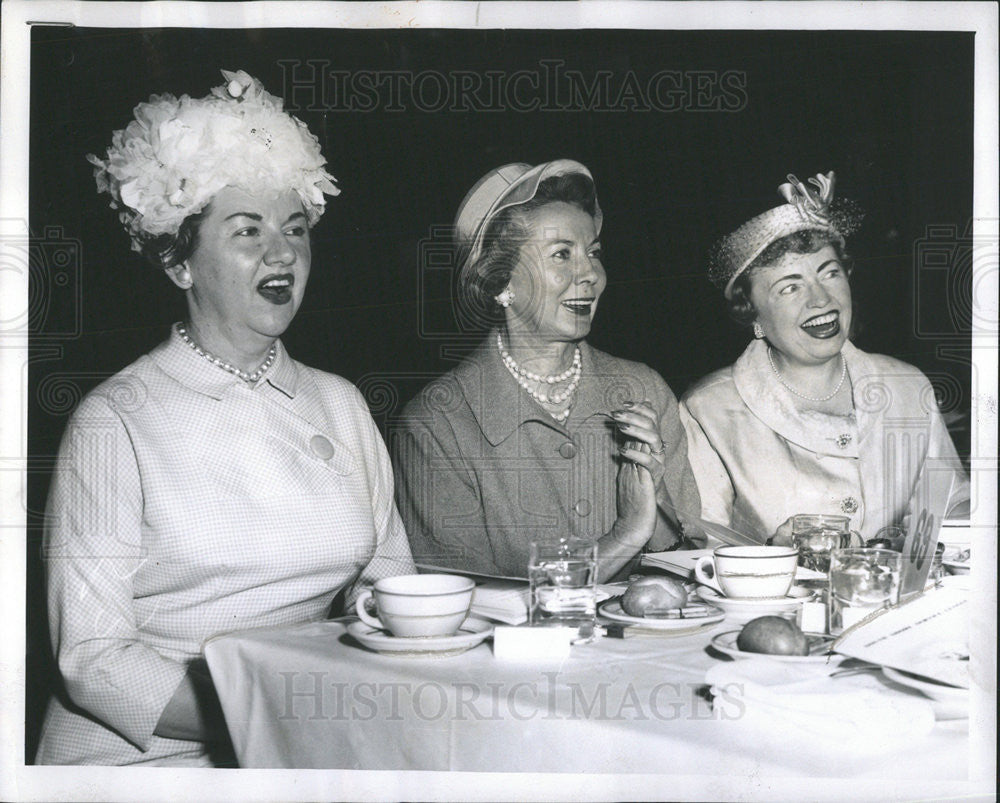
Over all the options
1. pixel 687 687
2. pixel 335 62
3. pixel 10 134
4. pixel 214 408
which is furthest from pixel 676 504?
pixel 10 134

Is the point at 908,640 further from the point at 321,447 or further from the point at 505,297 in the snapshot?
the point at 321,447

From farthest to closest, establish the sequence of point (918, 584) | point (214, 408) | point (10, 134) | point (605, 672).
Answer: point (10, 134), point (214, 408), point (918, 584), point (605, 672)

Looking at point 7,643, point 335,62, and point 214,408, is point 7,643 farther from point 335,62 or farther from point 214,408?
point 335,62

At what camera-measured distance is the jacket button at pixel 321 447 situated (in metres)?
2.18

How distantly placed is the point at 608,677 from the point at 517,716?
17cm

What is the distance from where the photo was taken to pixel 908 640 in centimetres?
165

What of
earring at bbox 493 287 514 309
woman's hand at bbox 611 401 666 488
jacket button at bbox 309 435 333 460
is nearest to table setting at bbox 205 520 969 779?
woman's hand at bbox 611 401 666 488

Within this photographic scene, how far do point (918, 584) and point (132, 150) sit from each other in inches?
70.6

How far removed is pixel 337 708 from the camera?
201 cm

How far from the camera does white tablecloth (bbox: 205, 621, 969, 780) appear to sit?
5.36 ft

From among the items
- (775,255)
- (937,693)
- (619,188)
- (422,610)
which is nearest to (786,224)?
(775,255)

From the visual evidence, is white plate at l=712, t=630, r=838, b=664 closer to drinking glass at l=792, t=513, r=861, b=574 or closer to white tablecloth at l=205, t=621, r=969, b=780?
white tablecloth at l=205, t=621, r=969, b=780

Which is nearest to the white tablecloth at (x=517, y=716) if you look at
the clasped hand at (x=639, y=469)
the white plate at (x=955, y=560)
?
the white plate at (x=955, y=560)

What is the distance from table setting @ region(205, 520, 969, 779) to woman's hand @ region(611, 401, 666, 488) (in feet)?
0.84
